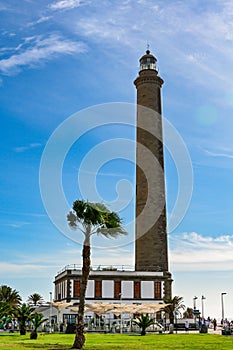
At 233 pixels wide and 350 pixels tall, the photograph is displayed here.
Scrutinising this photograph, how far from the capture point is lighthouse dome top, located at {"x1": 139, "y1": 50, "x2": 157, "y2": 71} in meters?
63.0

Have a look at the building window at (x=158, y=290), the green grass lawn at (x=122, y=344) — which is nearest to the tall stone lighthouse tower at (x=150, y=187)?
the building window at (x=158, y=290)

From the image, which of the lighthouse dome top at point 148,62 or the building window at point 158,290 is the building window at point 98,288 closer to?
the building window at point 158,290

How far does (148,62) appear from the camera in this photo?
2498 inches

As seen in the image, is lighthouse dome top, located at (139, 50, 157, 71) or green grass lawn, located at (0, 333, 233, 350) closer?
green grass lawn, located at (0, 333, 233, 350)

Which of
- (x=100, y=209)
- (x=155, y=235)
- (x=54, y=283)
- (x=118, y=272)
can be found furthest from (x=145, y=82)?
(x=100, y=209)

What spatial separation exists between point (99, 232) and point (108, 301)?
3184 centimetres

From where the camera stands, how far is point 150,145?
59656mm

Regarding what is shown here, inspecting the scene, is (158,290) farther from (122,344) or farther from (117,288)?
(122,344)

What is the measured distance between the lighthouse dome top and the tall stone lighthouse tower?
6.58ft

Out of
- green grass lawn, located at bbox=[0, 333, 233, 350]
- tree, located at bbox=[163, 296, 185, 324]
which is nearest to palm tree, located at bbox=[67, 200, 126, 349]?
green grass lawn, located at bbox=[0, 333, 233, 350]

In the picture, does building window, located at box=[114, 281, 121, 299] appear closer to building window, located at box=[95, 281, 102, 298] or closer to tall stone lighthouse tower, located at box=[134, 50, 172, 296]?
building window, located at box=[95, 281, 102, 298]

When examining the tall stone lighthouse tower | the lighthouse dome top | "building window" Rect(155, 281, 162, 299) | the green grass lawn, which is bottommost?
the green grass lawn

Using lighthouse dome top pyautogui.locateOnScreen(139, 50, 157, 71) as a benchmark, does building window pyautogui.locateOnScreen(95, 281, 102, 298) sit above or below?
below

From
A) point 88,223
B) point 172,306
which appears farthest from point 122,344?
point 172,306
